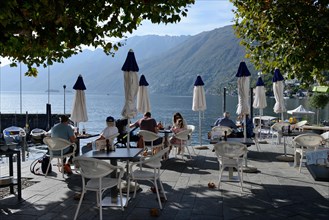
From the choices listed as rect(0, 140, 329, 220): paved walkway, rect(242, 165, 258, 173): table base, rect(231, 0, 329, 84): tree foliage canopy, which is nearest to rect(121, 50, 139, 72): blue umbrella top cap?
rect(0, 140, 329, 220): paved walkway

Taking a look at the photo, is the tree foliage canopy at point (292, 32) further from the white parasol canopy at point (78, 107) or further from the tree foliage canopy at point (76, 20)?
the white parasol canopy at point (78, 107)

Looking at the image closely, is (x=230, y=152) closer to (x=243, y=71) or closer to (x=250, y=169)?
(x=250, y=169)

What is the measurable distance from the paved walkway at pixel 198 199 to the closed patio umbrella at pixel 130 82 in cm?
138

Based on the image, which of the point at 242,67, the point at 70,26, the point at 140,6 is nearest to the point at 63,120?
the point at 70,26

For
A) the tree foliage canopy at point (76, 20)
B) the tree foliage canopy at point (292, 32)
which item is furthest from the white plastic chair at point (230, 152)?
the tree foliage canopy at point (76, 20)

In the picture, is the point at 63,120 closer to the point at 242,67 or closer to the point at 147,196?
the point at 147,196

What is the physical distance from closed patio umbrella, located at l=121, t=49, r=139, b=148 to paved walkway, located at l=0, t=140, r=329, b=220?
138cm

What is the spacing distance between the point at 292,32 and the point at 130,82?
3.34 m

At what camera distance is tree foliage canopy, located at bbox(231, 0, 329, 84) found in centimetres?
671

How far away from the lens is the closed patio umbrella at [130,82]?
6.80 m

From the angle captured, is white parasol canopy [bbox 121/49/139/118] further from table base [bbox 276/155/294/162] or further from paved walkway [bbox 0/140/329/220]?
table base [bbox 276/155/294/162]

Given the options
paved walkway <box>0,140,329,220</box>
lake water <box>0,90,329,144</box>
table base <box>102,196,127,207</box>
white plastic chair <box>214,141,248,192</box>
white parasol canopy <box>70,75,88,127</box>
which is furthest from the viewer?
lake water <box>0,90,329,144</box>

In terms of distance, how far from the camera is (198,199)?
5844 millimetres

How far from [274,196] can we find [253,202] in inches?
21.6
